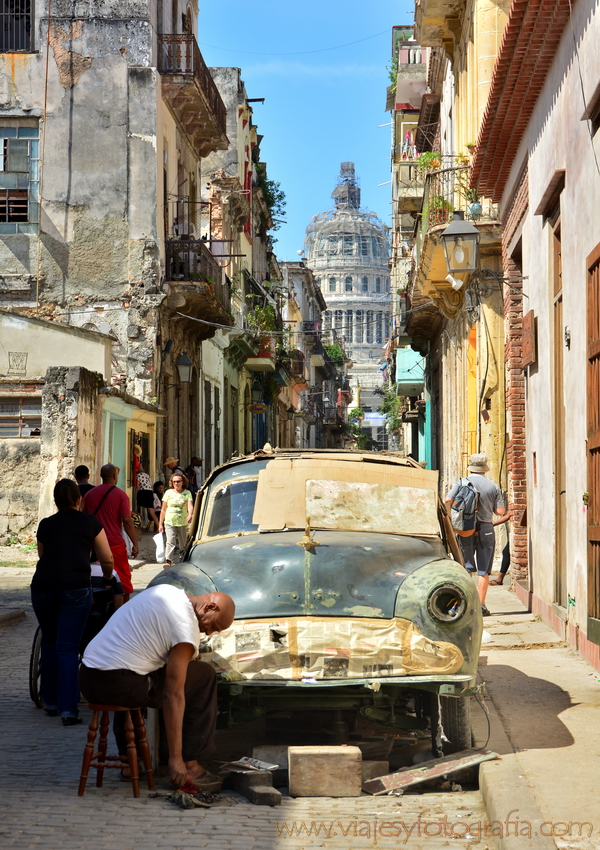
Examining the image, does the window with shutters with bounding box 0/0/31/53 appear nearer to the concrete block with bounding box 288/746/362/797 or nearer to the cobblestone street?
the cobblestone street

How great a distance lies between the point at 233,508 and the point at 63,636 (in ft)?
4.45

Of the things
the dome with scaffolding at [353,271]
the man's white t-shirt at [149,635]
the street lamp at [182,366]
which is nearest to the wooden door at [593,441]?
the man's white t-shirt at [149,635]

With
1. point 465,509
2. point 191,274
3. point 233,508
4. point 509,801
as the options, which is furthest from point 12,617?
point 191,274

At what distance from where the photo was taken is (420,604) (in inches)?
234

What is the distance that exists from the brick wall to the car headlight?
801 cm

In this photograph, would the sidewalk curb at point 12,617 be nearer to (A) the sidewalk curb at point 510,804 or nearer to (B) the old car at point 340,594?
(B) the old car at point 340,594

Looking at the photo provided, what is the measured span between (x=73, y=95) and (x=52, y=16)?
5.72 ft

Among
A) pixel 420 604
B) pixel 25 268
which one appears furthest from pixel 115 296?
pixel 420 604

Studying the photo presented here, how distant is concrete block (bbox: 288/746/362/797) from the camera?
18.0ft

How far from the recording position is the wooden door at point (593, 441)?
8.01m

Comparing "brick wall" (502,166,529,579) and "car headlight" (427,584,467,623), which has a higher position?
"brick wall" (502,166,529,579)

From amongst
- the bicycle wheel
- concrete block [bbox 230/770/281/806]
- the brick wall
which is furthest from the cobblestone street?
the brick wall

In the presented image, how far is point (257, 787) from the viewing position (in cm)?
539

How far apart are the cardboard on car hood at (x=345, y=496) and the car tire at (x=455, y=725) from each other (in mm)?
1389
